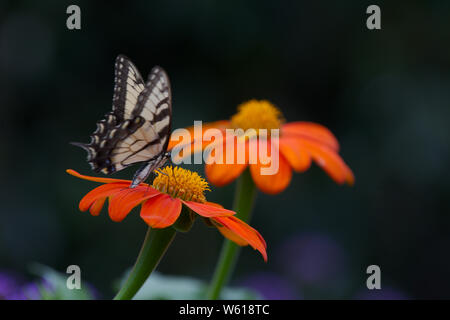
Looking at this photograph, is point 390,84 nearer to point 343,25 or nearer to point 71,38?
point 343,25

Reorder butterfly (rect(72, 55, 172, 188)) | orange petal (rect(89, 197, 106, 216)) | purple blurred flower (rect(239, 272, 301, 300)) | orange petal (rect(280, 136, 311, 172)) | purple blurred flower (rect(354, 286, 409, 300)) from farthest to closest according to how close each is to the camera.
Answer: purple blurred flower (rect(354, 286, 409, 300)) → purple blurred flower (rect(239, 272, 301, 300)) → orange petal (rect(280, 136, 311, 172)) → butterfly (rect(72, 55, 172, 188)) → orange petal (rect(89, 197, 106, 216))

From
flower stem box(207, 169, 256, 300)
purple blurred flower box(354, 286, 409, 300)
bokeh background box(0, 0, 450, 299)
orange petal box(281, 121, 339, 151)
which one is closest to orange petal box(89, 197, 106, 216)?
flower stem box(207, 169, 256, 300)

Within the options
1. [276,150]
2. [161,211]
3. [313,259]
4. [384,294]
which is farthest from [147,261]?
[313,259]

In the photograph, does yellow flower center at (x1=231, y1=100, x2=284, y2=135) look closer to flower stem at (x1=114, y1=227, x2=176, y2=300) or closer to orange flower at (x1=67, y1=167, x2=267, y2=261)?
orange flower at (x1=67, y1=167, x2=267, y2=261)

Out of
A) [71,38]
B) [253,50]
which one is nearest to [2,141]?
[71,38]

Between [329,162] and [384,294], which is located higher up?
[329,162]

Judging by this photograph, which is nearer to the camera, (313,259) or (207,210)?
(207,210)

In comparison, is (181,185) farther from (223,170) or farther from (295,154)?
(295,154)
